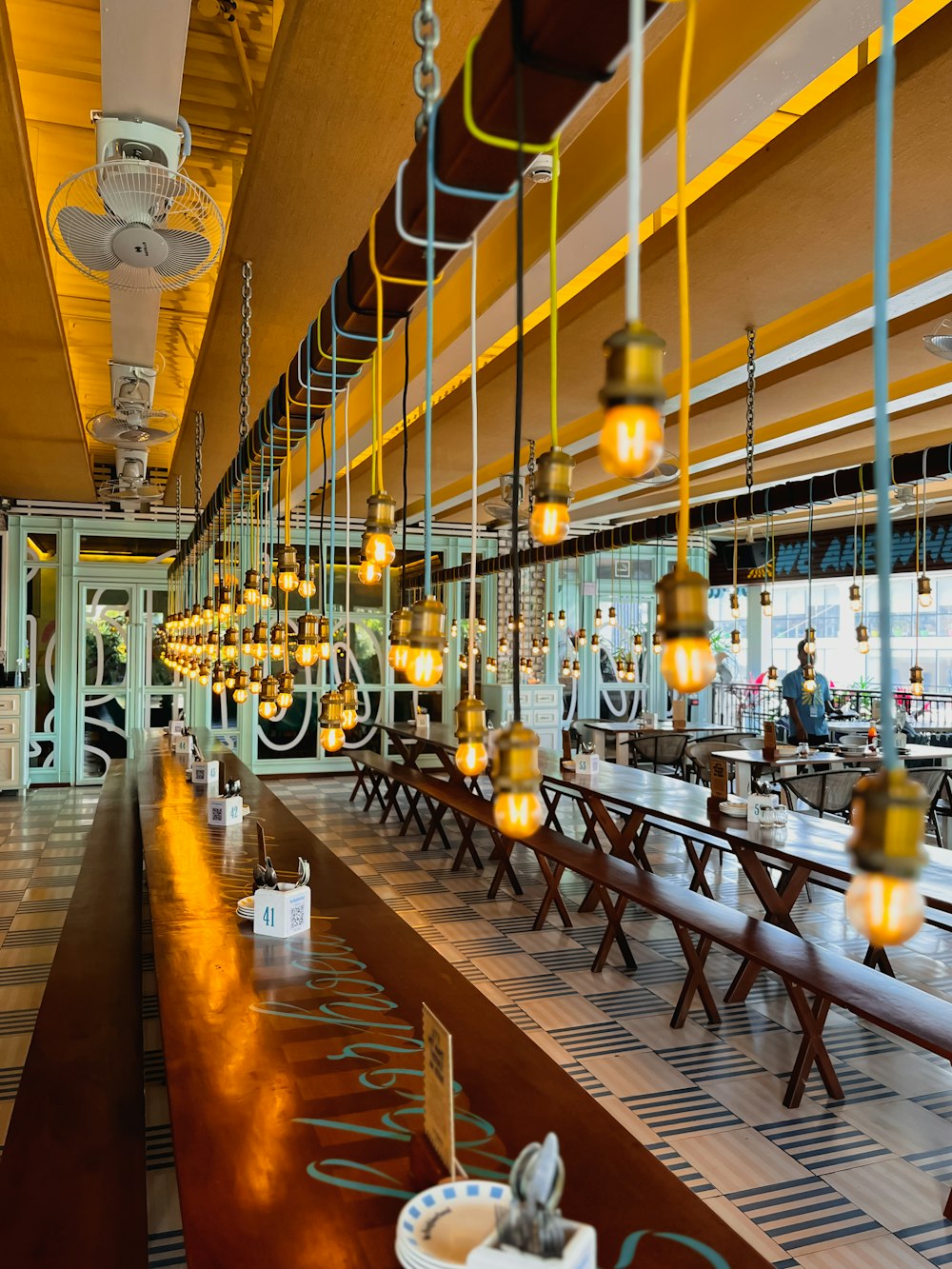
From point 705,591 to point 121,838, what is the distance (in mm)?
5500

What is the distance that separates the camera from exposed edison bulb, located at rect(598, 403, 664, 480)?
1.06 m

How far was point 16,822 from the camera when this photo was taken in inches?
368

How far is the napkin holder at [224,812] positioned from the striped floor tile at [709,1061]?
2545 mm

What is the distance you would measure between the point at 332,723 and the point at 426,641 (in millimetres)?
1546

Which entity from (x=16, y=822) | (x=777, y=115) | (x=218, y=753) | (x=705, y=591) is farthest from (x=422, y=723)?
(x=705, y=591)

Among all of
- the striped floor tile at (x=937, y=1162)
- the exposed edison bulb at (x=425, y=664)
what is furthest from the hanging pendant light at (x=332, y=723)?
the striped floor tile at (x=937, y=1162)

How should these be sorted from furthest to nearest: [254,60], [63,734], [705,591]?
[63,734] → [254,60] → [705,591]

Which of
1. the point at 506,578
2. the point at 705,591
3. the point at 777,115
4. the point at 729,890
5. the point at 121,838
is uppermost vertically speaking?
the point at 777,115

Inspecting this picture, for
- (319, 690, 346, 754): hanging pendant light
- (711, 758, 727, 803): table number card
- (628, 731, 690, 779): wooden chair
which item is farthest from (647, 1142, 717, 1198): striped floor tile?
(628, 731, 690, 779): wooden chair

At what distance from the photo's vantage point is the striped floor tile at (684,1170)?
309 cm

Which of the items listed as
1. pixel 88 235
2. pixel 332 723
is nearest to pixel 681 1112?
pixel 332 723

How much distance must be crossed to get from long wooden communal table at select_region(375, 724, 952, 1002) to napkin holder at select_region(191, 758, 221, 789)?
2.46m

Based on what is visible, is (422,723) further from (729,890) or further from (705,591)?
(705,591)

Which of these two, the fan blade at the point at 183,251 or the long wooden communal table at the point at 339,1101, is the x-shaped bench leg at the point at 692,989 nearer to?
the long wooden communal table at the point at 339,1101
